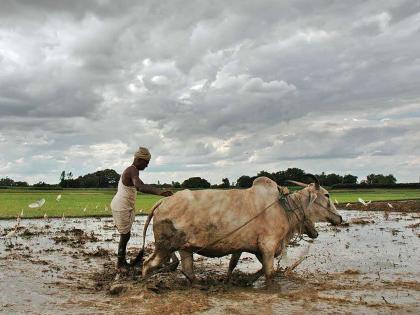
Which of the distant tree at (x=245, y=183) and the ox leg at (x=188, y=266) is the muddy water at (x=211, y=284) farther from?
the distant tree at (x=245, y=183)

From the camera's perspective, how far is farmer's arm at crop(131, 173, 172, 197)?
26.4 feet

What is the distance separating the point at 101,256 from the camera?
12.2 m

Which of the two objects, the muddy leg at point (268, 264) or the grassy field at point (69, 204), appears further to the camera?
the grassy field at point (69, 204)

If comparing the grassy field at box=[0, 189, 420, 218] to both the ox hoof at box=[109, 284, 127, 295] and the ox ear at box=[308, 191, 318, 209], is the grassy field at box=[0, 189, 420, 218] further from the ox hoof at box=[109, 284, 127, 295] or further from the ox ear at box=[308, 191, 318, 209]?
the ox ear at box=[308, 191, 318, 209]

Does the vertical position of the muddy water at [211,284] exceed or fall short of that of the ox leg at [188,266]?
it falls short

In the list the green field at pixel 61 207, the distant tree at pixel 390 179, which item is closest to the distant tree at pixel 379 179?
the distant tree at pixel 390 179

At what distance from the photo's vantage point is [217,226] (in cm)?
776

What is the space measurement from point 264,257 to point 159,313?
2.11 metres

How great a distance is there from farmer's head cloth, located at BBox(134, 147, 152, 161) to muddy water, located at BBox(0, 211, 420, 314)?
6.96ft

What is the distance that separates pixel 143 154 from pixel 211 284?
259 cm

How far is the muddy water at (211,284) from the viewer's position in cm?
695

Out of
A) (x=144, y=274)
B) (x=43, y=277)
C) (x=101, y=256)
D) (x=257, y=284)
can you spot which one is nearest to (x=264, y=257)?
Answer: (x=257, y=284)

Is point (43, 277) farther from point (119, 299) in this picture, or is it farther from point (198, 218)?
point (198, 218)

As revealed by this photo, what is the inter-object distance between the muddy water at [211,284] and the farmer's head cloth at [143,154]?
2.12 metres
